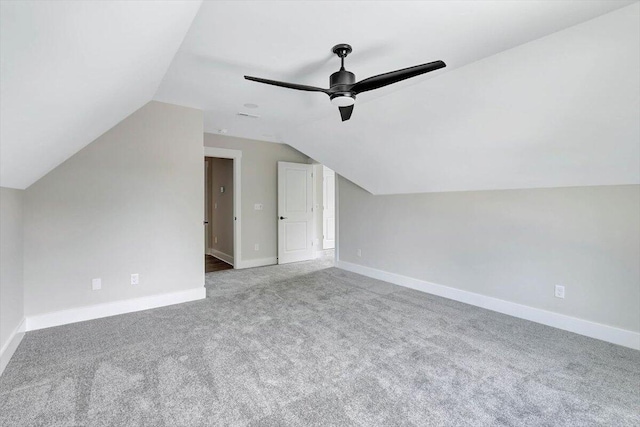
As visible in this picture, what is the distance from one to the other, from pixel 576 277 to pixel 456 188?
4.97 feet

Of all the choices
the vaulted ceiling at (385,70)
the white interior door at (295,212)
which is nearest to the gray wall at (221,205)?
the white interior door at (295,212)

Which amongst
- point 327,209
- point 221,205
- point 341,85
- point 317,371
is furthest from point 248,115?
point 327,209

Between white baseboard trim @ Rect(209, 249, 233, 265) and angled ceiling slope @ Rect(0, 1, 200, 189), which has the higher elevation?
angled ceiling slope @ Rect(0, 1, 200, 189)

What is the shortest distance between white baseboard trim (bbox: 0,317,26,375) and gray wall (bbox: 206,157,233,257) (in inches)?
132

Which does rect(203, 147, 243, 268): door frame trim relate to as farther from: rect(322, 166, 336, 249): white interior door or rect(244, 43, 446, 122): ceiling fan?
rect(244, 43, 446, 122): ceiling fan

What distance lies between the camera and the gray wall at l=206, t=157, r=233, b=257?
607 cm

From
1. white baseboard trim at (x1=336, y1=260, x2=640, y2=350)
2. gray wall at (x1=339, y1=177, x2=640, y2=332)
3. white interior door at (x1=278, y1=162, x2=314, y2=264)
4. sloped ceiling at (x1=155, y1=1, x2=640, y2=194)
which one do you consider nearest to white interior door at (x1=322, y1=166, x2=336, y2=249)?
white interior door at (x1=278, y1=162, x2=314, y2=264)

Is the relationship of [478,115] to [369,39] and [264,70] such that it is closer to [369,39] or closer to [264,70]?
[369,39]

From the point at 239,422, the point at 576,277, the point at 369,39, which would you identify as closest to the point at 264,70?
the point at 369,39

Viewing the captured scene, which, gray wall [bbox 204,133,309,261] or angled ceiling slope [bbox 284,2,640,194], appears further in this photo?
gray wall [bbox 204,133,309,261]

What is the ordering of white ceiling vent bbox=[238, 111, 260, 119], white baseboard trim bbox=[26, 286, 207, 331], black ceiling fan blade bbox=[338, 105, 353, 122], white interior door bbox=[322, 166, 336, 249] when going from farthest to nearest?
white interior door bbox=[322, 166, 336, 249] → white ceiling vent bbox=[238, 111, 260, 119] → white baseboard trim bbox=[26, 286, 207, 331] → black ceiling fan blade bbox=[338, 105, 353, 122]

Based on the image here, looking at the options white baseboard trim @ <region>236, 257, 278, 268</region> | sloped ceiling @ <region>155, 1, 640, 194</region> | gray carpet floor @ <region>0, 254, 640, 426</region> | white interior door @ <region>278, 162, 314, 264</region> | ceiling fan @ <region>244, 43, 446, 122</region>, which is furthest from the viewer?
white interior door @ <region>278, 162, 314, 264</region>

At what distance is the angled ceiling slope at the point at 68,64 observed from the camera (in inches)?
40.7

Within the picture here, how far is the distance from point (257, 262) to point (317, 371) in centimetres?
377
